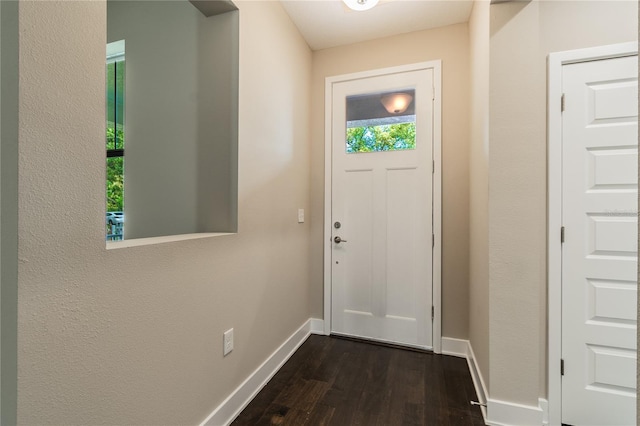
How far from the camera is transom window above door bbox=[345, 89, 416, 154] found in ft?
7.98

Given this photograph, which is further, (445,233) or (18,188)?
(445,233)

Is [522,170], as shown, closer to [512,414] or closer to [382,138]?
[382,138]

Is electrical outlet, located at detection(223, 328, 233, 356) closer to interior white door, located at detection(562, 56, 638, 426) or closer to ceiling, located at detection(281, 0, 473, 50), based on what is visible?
interior white door, located at detection(562, 56, 638, 426)

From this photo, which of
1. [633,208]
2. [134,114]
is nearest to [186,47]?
[134,114]

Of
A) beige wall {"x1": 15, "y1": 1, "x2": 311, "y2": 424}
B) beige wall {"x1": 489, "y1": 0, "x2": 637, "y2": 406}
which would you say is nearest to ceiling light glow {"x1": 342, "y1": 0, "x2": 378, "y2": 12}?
beige wall {"x1": 15, "y1": 1, "x2": 311, "y2": 424}

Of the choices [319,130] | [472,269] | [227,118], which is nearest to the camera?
[227,118]

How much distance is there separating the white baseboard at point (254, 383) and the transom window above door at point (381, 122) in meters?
1.74

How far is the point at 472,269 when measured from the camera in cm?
210

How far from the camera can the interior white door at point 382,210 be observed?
238cm

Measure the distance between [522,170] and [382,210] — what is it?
44.8 inches

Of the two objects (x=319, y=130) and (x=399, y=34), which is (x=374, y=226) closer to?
(x=319, y=130)

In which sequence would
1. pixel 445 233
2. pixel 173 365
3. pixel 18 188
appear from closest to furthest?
pixel 18 188, pixel 173 365, pixel 445 233

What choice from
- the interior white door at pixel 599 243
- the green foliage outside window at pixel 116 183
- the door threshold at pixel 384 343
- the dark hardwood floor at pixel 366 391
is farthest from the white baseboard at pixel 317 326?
the green foliage outside window at pixel 116 183

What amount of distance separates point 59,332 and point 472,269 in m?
2.31
